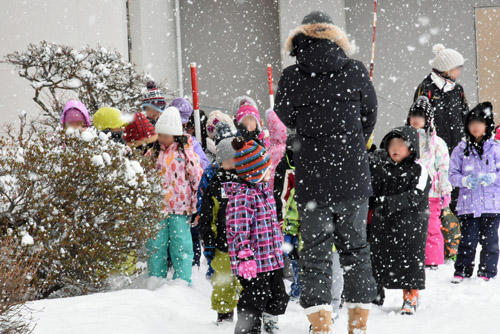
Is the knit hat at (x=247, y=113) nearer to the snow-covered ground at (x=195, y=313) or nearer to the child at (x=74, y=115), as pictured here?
the child at (x=74, y=115)

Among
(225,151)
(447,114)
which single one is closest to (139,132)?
(225,151)

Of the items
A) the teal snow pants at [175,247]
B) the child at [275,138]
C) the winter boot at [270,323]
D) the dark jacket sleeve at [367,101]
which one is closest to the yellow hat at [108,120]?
the teal snow pants at [175,247]

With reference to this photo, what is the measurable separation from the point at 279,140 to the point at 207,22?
1012 cm

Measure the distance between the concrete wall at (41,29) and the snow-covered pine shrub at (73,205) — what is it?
2.89 meters

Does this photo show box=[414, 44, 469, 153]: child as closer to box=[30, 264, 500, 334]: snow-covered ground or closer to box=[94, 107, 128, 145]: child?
box=[30, 264, 500, 334]: snow-covered ground

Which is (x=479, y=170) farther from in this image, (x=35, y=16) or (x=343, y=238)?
(x=35, y=16)

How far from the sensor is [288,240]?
520 centimetres

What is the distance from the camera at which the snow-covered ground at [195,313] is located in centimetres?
417

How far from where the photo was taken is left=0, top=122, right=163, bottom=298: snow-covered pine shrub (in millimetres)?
4543

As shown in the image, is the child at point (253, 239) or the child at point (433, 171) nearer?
the child at point (253, 239)

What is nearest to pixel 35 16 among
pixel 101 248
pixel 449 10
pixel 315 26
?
pixel 101 248

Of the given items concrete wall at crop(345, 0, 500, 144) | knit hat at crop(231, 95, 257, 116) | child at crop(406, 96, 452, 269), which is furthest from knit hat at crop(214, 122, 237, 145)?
concrete wall at crop(345, 0, 500, 144)

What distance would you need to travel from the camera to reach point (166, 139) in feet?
20.7

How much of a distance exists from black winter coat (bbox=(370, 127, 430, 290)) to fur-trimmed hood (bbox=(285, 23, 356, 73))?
1655 millimetres
